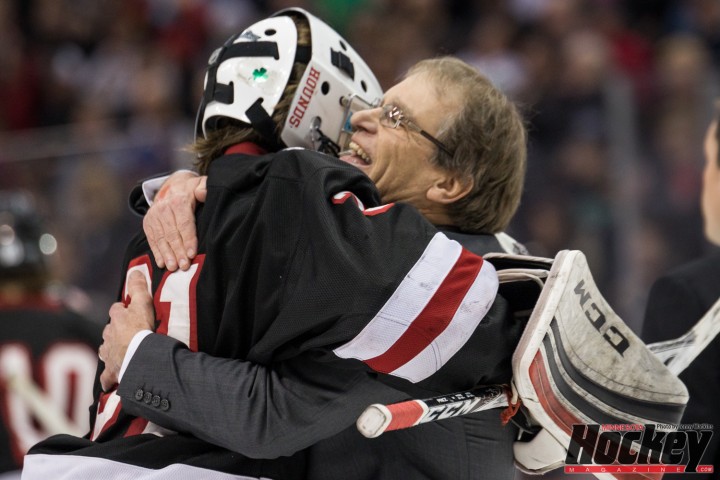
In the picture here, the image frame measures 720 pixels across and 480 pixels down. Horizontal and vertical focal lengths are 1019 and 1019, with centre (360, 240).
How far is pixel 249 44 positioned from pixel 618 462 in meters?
1.30

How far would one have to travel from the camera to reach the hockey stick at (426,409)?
1.91m

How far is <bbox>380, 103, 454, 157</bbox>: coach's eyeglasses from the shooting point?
2451mm

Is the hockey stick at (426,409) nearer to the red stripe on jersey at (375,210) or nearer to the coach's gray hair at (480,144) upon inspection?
the red stripe on jersey at (375,210)

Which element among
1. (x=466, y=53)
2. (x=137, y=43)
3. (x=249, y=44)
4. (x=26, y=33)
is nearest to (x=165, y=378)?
(x=249, y=44)

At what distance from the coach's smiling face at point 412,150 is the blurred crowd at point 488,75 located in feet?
2.90

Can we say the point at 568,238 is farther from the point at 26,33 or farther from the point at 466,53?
the point at 26,33

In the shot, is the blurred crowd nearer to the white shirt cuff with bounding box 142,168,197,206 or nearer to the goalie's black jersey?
the white shirt cuff with bounding box 142,168,197,206

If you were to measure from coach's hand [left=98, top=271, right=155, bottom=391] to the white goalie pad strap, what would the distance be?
0.81 meters

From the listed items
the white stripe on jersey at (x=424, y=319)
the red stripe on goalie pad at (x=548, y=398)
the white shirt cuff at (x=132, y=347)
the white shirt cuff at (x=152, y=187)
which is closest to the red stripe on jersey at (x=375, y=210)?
the white stripe on jersey at (x=424, y=319)

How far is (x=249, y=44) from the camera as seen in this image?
2.49 metres

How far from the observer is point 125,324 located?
223cm

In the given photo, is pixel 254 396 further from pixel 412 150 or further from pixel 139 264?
pixel 412 150

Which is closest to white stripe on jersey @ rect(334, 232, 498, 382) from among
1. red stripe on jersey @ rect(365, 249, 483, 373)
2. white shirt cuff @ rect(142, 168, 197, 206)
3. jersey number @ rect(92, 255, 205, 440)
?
red stripe on jersey @ rect(365, 249, 483, 373)

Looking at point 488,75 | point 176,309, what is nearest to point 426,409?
point 176,309
